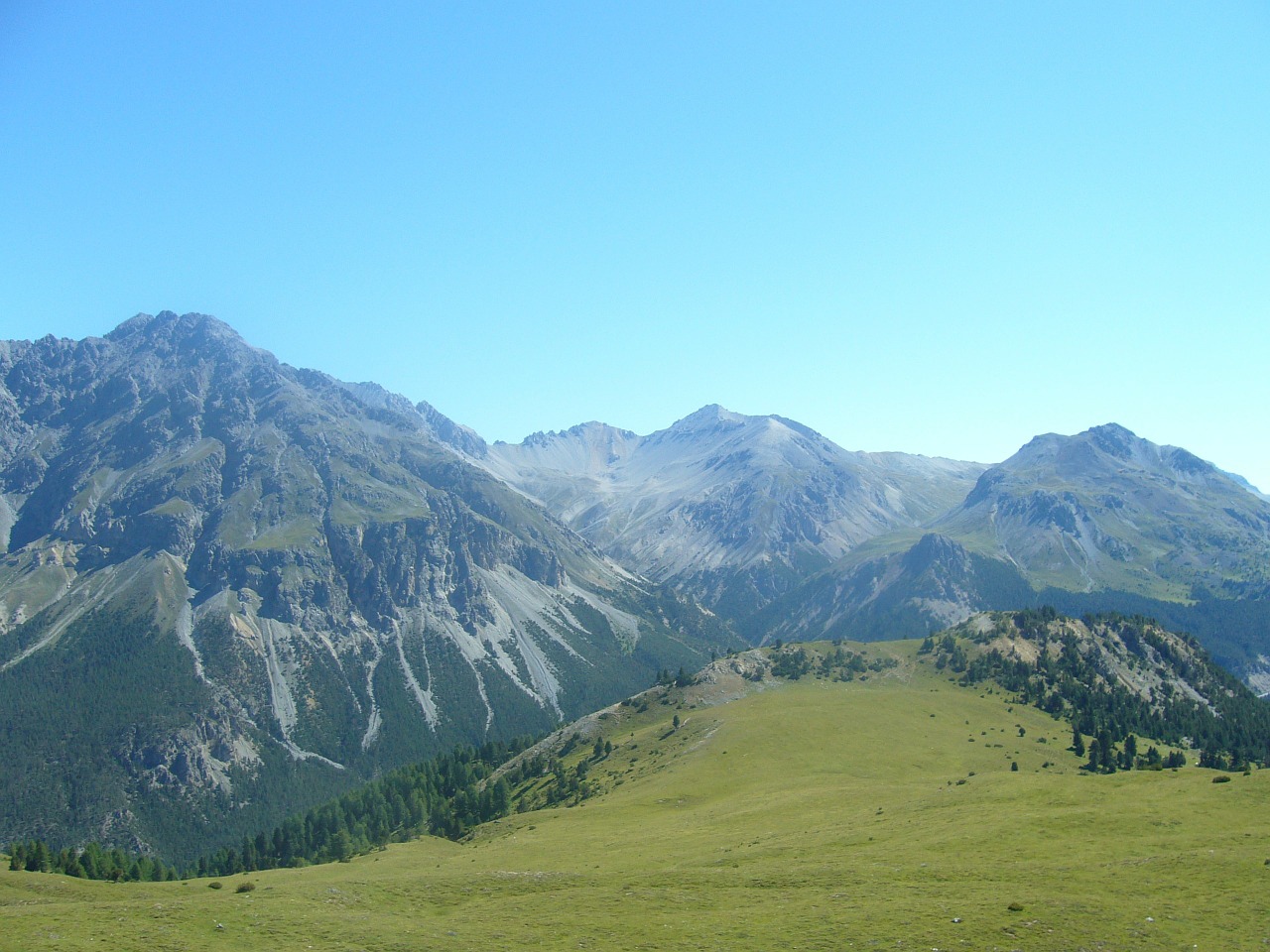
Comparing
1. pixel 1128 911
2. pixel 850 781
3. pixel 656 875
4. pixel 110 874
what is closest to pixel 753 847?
pixel 656 875

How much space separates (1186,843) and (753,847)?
40.4 m

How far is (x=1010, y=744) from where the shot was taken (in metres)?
167

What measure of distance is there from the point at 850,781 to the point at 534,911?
263 ft

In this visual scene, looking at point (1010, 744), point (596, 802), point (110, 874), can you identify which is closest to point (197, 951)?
point (596, 802)

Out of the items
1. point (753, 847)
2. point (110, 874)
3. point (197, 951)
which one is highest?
point (197, 951)

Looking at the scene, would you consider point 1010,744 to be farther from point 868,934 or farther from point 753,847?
point 868,934

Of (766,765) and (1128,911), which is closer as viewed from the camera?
(1128,911)

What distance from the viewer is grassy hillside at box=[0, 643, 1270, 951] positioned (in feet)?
181

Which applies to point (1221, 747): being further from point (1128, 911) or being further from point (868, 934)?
point (868, 934)

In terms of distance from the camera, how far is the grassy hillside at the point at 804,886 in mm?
55312

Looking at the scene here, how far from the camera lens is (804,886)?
67.9 meters

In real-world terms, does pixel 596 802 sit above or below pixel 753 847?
below

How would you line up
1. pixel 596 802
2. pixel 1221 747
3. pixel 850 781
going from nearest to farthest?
1. pixel 850 781
2. pixel 596 802
3. pixel 1221 747

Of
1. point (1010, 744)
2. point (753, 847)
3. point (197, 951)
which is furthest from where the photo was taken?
point (1010, 744)
